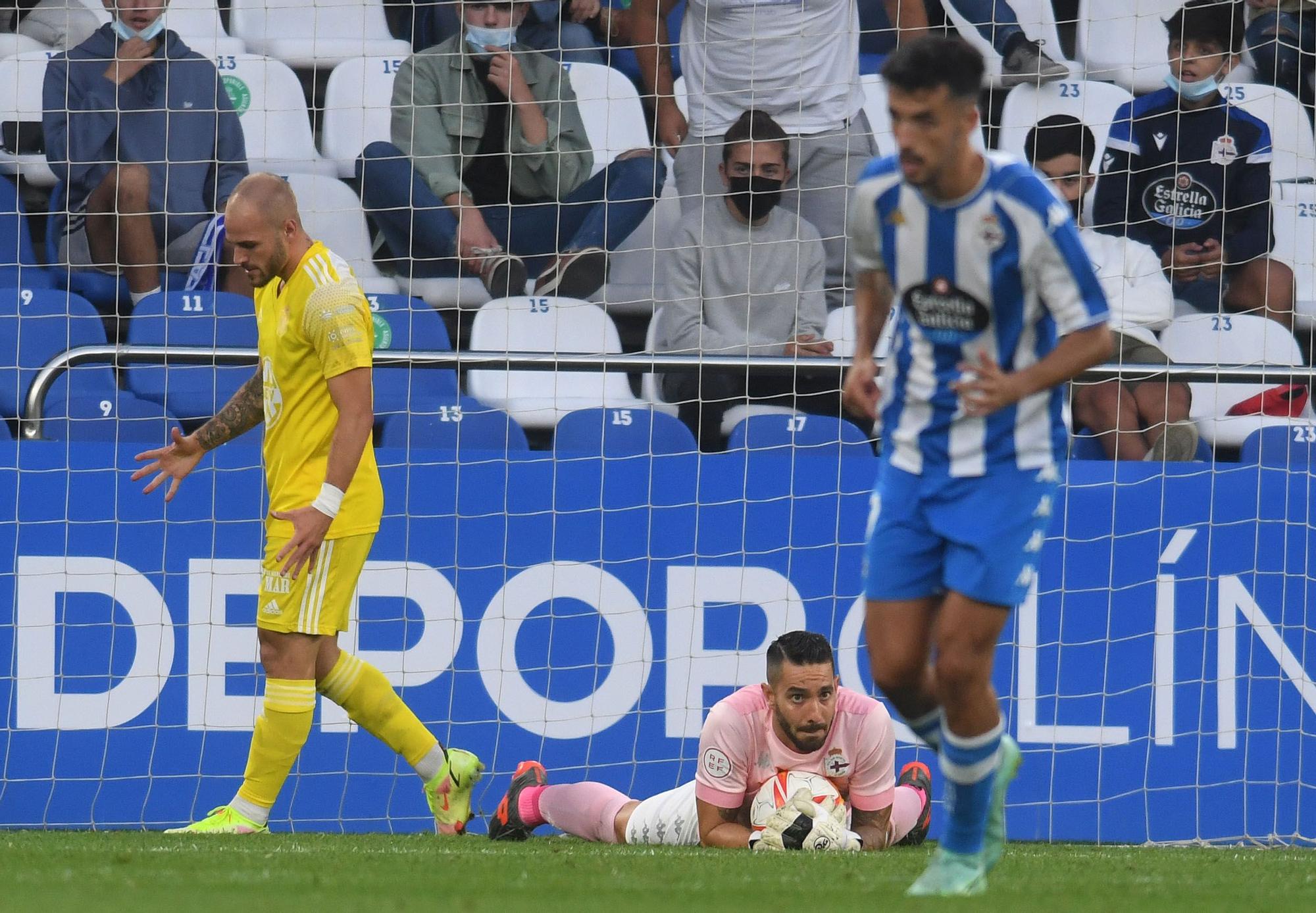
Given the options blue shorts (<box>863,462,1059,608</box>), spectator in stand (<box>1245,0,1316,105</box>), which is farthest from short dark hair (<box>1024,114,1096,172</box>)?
blue shorts (<box>863,462,1059,608</box>)

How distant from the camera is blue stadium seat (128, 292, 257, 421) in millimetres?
6594

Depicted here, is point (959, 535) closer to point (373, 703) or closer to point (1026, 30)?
point (373, 703)

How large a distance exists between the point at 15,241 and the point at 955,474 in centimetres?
540

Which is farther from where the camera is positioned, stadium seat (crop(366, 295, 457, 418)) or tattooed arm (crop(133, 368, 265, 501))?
stadium seat (crop(366, 295, 457, 418))

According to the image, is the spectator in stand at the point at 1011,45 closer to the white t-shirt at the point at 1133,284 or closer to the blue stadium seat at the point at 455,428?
the white t-shirt at the point at 1133,284

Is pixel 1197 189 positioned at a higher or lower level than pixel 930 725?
higher

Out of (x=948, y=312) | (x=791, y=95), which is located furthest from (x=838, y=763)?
(x=791, y=95)

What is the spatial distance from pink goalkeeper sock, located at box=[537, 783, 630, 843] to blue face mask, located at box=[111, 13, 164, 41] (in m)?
3.81

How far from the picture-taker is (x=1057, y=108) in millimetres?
7180

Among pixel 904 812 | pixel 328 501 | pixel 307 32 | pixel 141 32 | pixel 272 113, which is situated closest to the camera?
pixel 328 501

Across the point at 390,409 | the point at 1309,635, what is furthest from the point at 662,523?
the point at 1309,635

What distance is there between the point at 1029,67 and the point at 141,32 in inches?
156

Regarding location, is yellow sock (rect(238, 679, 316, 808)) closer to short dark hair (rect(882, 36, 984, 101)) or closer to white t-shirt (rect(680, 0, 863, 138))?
short dark hair (rect(882, 36, 984, 101))

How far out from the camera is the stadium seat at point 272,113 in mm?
7508
